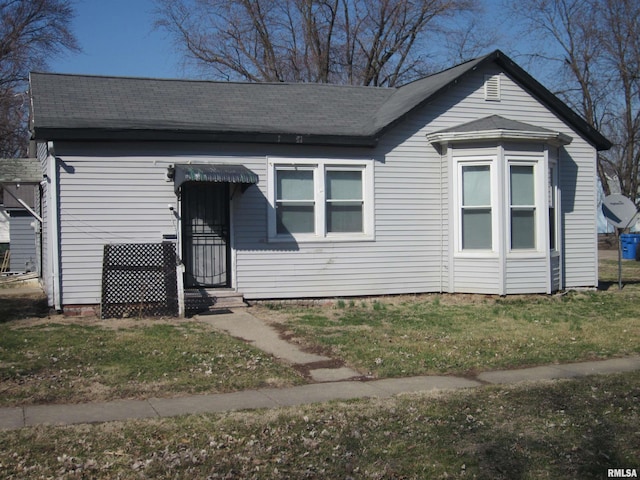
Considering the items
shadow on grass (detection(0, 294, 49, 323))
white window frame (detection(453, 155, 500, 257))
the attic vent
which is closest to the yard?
shadow on grass (detection(0, 294, 49, 323))

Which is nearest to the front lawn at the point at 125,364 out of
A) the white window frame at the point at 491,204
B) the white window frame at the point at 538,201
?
the white window frame at the point at 491,204

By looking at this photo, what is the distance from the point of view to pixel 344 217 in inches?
560

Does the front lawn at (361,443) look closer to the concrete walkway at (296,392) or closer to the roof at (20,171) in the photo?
the concrete walkway at (296,392)

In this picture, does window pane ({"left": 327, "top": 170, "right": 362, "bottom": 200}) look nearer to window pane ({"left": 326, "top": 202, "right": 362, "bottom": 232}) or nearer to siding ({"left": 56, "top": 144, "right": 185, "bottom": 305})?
window pane ({"left": 326, "top": 202, "right": 362, "bottom": 232})

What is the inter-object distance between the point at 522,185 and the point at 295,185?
4619 millimetres

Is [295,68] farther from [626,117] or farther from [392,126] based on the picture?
[392,126]

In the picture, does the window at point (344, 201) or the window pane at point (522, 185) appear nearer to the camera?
the window at point (344, 201)

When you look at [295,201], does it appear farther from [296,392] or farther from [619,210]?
[619,210]

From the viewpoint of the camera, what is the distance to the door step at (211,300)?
12.8 m

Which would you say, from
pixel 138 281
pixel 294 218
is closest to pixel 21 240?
pixel 138 281

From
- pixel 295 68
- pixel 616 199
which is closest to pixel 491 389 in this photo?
pixel 616 199

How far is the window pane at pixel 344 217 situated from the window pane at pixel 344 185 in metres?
0.14

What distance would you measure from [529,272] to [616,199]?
483 centimetres

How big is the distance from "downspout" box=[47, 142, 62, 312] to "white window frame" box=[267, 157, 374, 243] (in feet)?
12.6
